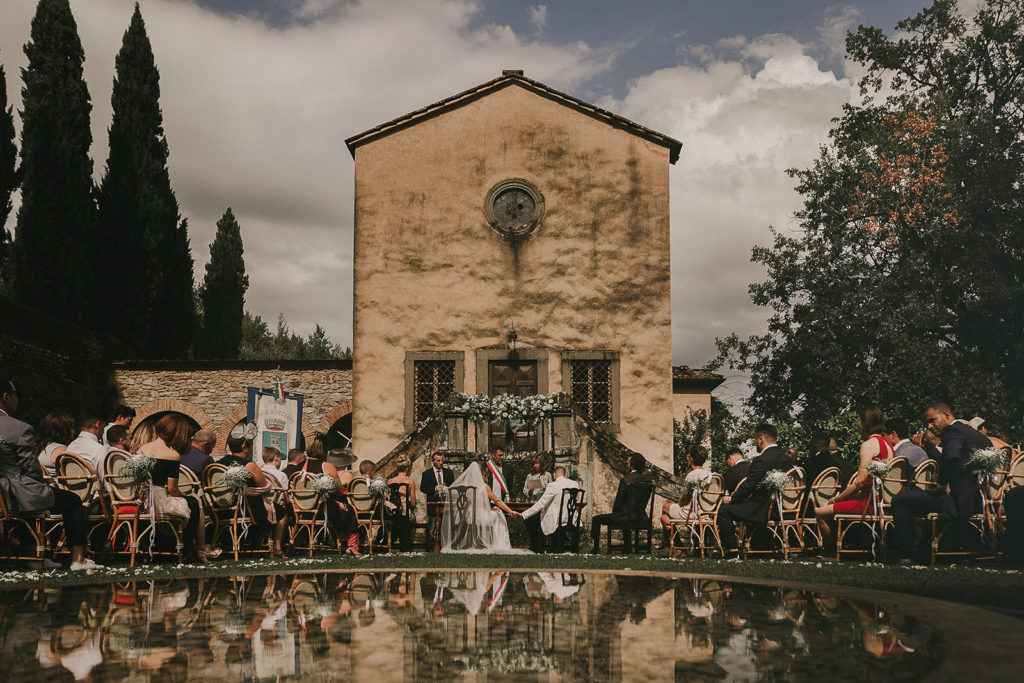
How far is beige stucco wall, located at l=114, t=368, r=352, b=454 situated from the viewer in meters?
23.5

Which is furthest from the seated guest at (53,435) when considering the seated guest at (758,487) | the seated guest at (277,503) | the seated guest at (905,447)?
the seated guest at (905,447)

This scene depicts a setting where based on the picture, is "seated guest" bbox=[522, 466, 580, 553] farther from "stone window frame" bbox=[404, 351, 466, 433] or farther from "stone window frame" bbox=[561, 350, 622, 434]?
"stone window frame" bbox=[404, 351, 466, 433]

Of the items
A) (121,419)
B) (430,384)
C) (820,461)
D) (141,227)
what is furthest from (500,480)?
(141,227)

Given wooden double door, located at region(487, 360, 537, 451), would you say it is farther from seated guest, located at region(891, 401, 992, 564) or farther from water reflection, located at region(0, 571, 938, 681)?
water reflection, located at region(0, 571, 938, 681)

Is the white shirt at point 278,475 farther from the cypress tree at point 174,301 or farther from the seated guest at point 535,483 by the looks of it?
the cypress tree at point 174,301

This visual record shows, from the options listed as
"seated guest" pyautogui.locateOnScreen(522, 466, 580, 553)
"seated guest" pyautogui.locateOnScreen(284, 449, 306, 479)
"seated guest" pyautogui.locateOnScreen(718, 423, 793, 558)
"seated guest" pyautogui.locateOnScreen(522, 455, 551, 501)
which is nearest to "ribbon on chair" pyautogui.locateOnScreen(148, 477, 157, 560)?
"seated guest" pyautogui.locateOnScreen(284, 449, 306, 479)

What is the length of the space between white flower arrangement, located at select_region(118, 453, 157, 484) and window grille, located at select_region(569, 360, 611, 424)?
1123cm

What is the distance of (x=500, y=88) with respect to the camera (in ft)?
65.9

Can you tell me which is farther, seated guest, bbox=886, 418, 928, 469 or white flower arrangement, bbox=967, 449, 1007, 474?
seated guest, bbox=886, 418, 928, 469

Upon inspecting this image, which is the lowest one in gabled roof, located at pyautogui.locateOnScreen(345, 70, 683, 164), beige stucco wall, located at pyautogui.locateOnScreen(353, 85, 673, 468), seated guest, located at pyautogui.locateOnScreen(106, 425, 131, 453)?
seated guest, located at pyautogui.locateOnScreen(106, 425, 131, 453)

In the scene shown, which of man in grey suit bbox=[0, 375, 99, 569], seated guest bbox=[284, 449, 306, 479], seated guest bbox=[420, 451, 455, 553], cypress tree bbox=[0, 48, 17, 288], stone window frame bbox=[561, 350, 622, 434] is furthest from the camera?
cypress tree bbox=[0, 48, 17, 288]

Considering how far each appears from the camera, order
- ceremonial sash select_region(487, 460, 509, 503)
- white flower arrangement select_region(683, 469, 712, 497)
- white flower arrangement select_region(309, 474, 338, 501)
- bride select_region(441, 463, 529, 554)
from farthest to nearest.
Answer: ceremonial sash select_region(487, 460, 509, 503), bride select_region(441, 463, 529, 554), white flower arrangement select_region(683, 469, 712, 497), white flower arrangement select_region(309, 474, 338, 501)

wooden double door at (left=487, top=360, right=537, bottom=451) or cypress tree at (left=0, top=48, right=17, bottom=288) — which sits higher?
cypress tree at (left=0, top=48, right=17, bottom=288)

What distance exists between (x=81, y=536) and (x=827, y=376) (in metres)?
20.4
